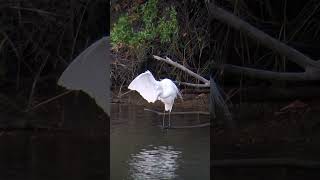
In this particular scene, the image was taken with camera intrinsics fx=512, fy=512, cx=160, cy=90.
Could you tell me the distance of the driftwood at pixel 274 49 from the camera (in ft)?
5.26

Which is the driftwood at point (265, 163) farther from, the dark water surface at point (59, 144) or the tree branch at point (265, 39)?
the dark water surface at point (59, 144)

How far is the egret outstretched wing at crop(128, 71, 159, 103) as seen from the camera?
3355 mm

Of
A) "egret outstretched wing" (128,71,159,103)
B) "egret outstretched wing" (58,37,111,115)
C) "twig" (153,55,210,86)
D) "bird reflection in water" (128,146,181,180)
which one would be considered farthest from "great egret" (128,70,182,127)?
"egret outstretched wing" (58,37,111,115)

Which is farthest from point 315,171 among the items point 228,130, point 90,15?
point 90,15

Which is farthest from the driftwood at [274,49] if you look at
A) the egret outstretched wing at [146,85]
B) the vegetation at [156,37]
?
the egret outstretched wing at [146,85]

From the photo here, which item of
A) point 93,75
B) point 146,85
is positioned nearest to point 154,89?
point 146,85

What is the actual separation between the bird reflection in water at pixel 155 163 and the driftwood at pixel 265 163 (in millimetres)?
728

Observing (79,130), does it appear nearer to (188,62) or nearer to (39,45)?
(39,45)

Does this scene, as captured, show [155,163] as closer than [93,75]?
No

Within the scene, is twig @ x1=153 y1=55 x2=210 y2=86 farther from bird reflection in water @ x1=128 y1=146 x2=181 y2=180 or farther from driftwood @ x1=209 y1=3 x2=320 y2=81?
driftwood @ x1=209 y1=3 x2=320 y2=81

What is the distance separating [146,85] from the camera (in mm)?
3432

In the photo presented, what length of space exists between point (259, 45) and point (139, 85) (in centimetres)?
185

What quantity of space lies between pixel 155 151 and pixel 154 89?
73 centimetres

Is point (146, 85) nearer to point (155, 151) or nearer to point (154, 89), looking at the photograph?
point (154, 89)
